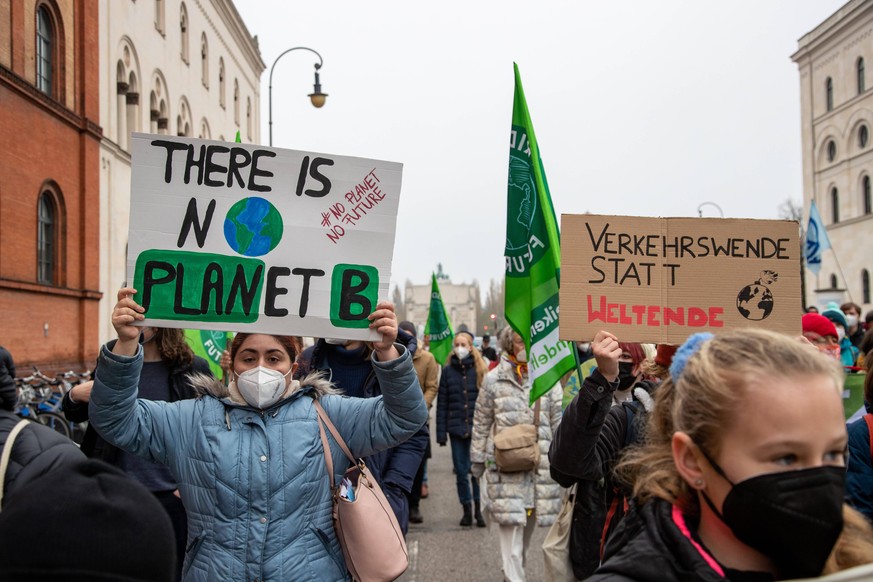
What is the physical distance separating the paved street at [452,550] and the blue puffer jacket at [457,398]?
0.94m

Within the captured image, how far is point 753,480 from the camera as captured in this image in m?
1.68

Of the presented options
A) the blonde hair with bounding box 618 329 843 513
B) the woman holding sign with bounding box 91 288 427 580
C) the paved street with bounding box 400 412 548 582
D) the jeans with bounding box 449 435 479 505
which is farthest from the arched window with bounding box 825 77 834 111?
the blonde hair with bounding box 618 329 843 513

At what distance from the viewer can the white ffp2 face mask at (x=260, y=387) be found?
3.35 metres

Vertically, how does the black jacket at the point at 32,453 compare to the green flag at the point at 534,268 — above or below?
below

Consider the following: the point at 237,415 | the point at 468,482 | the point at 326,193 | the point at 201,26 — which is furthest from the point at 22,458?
the point at 201,26

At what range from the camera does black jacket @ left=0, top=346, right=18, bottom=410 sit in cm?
281

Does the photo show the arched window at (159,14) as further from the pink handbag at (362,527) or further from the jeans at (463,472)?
the pink handbag at (362,527)

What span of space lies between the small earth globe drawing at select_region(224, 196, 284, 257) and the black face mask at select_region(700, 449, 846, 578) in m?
2.41

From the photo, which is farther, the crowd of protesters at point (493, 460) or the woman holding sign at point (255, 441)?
the woman holding sign at point (255, 441)

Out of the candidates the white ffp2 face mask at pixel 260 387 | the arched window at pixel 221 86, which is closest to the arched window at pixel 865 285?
the arched window at pixel 221 86

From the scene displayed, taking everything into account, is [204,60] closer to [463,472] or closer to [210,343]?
[210,343]

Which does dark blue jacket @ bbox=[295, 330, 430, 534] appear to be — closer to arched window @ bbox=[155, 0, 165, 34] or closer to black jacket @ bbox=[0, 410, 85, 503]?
black jacket @ bbox=[0, 410, 85, 503]

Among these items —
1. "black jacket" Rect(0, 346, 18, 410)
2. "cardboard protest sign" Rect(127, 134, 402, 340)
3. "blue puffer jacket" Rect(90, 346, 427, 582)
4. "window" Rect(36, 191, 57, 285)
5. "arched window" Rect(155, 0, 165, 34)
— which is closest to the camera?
"black jacket" Rect(0, 346, 18, 410)

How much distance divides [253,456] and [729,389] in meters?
1.99
